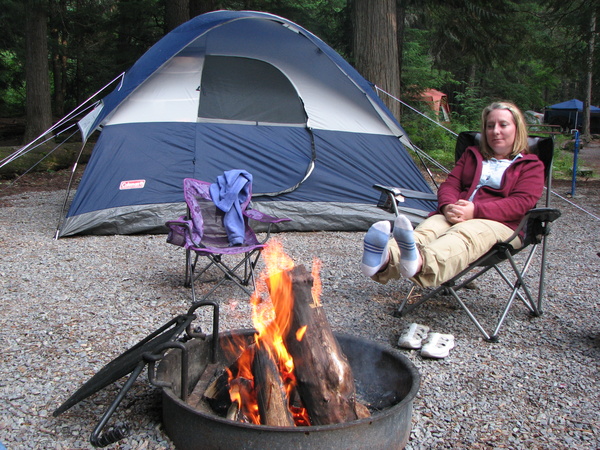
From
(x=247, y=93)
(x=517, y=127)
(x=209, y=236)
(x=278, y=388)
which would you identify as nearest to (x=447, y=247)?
(x=517, y=127)

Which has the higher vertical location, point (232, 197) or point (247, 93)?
point (247, 93)

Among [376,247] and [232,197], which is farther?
[232,197]

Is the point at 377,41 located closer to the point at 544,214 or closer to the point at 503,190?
the point at 503,190

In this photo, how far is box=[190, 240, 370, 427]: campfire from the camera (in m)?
1.82

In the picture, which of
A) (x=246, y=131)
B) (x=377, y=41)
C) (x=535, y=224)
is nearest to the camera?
(x=535, y=224)

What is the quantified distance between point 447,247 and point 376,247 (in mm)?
481

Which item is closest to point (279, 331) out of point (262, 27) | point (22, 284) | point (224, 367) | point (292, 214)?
point (224, 367)

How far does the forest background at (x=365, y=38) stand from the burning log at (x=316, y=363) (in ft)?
17.6

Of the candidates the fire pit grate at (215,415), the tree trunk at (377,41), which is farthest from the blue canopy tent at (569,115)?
the fire pit grate at (215,415)

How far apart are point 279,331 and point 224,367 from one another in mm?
394

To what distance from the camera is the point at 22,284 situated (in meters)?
3.67

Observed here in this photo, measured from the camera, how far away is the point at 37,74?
9.78 m

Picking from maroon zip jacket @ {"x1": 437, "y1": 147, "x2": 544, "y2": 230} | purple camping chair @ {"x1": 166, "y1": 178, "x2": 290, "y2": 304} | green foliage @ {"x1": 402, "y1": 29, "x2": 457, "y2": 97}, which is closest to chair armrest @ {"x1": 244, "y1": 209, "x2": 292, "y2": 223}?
purple camping chair @ {"x1": 166, "y1": 178, "x2": 290, "y2": 304}

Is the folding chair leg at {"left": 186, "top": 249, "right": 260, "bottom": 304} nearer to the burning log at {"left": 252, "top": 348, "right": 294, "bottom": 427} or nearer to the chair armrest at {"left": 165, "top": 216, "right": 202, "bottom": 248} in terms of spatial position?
the chair armrest at {"left": 165, "top": 216, "right": 202, "bottom": 248}
